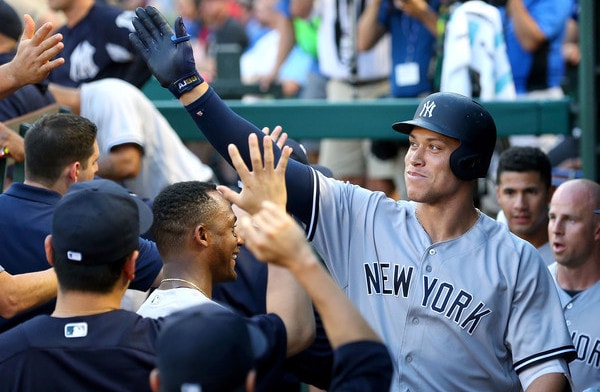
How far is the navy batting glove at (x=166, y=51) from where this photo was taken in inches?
149

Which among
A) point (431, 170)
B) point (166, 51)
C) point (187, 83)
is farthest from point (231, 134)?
point (431, 170)

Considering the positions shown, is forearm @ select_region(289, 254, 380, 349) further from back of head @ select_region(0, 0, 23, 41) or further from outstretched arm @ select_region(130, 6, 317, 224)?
back of head @ select_region(0, 0, 23, 41)

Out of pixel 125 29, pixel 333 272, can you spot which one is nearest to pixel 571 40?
pixel 125 29

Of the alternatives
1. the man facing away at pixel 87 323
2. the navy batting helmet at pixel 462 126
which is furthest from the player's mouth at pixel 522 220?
the man facing away at pixel 87 323

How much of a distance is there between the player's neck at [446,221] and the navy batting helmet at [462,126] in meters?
0.13

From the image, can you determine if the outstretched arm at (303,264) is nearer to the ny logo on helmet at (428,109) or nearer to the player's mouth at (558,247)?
the ny logo on helmet at (428,109)

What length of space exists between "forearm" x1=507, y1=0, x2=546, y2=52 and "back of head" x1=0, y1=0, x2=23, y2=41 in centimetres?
404

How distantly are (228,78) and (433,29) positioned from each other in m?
2.39

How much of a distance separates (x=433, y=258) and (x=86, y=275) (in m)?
1.36

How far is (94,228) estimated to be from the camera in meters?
3.12

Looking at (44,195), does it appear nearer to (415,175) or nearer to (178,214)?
(178,214)

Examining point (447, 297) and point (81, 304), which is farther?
point (447, 297)

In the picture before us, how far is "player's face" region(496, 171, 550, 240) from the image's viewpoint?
19.9 feet

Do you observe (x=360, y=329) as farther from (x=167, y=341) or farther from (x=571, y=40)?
(x=571, y=40)
